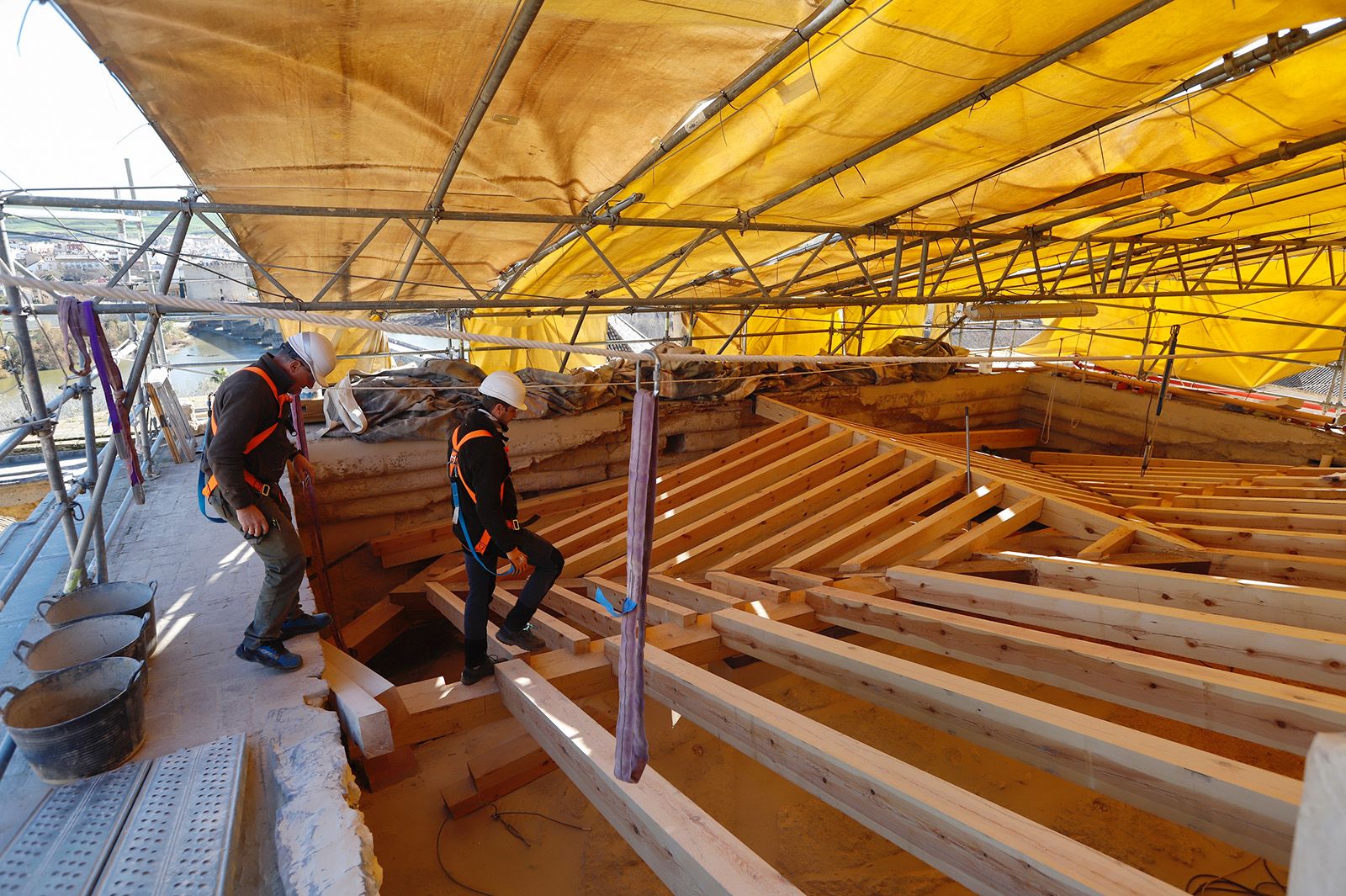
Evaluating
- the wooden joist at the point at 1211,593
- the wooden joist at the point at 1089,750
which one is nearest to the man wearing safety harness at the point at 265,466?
the wooden joist at the point at 1089,750

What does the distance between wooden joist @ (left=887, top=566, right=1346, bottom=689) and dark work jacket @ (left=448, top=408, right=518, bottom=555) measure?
2.05 metres

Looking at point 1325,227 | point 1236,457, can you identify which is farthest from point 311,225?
point 1325,227

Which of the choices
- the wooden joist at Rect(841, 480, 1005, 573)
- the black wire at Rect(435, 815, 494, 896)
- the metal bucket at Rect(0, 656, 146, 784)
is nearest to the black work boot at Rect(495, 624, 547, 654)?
the black wire at Rect(435, 815, 494, 896)

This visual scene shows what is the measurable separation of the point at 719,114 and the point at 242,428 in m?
2.96

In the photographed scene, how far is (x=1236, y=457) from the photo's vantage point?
789cm

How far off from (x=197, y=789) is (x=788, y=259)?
909 centimetres

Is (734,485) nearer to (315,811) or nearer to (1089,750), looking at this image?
(1089,750)

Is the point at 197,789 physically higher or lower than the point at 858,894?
higher

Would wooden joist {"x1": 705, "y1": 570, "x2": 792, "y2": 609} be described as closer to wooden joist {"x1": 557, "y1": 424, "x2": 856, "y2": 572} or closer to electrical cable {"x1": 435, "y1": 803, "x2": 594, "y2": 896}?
wooden joist {"x1": 557, "y1": 424, "x2": 856, "y2": 572}

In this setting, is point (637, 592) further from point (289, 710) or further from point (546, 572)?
point (546, 572)

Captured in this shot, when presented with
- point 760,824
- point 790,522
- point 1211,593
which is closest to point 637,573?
point 1211,593

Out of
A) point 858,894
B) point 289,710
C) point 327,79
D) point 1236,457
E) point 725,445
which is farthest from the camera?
point 1236,457

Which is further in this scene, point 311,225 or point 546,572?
point 311,225

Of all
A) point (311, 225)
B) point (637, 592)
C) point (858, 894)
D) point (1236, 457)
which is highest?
point (311, 225)
